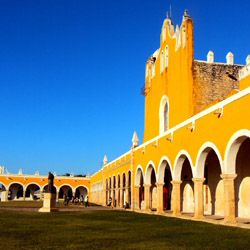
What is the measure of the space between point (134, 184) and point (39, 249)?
2147 centimetres

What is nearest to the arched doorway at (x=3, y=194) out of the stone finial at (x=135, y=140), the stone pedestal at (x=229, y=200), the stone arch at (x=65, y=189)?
the stone arch at (x=65, y=189)

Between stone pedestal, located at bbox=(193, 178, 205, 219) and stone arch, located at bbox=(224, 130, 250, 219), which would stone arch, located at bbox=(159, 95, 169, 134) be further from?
stone pedestal, located at bbox=(193, 178, 205, 219)

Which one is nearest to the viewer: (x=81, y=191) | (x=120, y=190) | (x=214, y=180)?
(x=214, y=180)

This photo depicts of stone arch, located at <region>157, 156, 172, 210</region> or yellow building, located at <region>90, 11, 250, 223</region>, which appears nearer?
yellow building, located at <region>90, 11, 250, 223</region>

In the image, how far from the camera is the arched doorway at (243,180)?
17.2m

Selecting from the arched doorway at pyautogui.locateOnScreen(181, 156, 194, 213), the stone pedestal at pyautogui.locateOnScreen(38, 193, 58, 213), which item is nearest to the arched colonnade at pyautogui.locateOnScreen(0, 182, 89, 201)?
the stone pedestal at pyautogui.locateOnScreen(38, 193, 58, 213)

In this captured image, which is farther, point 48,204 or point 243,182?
point 48,204

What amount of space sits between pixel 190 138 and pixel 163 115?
1028 centimetres

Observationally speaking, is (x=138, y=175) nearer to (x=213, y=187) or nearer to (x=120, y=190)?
(x=120, y=190)

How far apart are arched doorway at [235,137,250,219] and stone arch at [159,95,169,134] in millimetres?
10224

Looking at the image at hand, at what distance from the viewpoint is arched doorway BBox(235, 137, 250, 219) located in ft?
56.4

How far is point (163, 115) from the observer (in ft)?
92.4

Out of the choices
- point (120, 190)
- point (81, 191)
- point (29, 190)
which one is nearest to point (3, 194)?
point (29, 190)

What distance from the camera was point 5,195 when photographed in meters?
58.7
